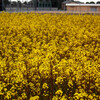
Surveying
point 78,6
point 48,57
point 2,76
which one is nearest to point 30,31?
point 48,57

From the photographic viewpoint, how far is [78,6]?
4041 cm

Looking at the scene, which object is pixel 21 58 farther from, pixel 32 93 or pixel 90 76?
pixel 90 76

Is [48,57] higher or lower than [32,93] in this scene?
higher

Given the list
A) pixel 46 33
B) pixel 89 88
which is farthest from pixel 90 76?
pixel 46 33

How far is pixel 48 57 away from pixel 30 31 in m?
4.51

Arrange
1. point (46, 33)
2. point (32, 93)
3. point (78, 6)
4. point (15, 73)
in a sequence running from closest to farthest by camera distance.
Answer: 1. point (32, 93)
2. point (15, 73)
3. point (46, 33)
4. point (78, 6)

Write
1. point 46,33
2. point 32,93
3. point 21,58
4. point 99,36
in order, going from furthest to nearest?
point 46,33 → point 99,36 → point 21,58 → point 32,93

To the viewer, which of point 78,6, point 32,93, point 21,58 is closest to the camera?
point 32,93

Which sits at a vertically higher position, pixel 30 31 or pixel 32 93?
pixel 30 31

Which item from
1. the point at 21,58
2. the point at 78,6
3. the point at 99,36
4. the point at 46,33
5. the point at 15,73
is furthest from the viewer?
the point at 78,6

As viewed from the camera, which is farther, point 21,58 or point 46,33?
point 46,33

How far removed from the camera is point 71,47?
8445mm

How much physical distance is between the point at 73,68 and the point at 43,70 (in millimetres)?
735

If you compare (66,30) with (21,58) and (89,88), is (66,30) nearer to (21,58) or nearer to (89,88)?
(21,58)
